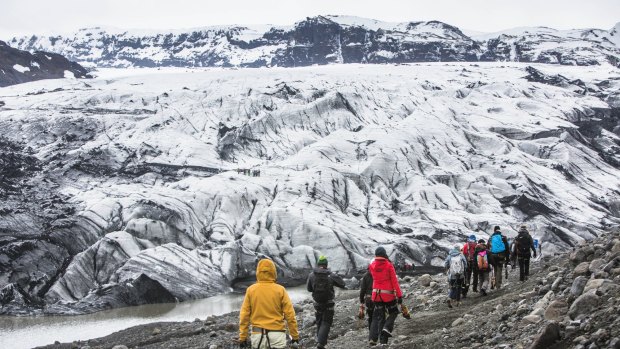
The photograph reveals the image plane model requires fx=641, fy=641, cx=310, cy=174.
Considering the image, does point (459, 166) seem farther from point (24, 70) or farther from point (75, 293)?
point (24, 70)

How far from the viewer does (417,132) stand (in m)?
64.4

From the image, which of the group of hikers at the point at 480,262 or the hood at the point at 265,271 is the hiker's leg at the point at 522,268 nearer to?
the group of hikers at the point at 480,262

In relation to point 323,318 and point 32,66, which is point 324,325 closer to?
point 323,318

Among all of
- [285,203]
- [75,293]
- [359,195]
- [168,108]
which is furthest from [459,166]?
[75,293]

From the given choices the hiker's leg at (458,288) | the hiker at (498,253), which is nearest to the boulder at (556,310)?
the hiker's leg at (458,288)

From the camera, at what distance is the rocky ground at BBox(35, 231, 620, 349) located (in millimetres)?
8383

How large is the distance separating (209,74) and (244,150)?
84.4ft

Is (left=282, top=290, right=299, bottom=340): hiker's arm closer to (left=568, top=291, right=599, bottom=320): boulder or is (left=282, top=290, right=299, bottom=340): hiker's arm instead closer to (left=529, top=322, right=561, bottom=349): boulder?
(left=529, top=322, right=561, bottom=349): boulder

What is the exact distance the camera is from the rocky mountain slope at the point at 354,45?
138050 millimetres

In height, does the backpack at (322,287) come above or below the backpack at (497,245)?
above

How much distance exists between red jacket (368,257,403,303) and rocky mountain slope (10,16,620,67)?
4942 inches

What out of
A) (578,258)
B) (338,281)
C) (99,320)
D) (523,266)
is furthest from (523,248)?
(99,320)

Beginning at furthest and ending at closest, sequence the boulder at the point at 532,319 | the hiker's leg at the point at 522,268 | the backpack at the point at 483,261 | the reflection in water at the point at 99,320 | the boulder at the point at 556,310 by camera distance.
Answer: the reflection in water at the point at 99,320
the hiker's leg at the point at 522,268
the backpack at the point at 483,261
the boulder at the point at 532,319
the boulder at the point at 556,310

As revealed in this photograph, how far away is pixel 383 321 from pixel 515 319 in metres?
2.34
